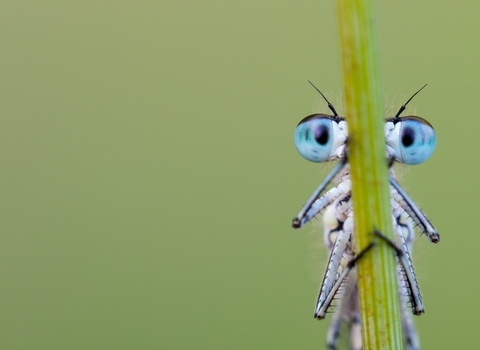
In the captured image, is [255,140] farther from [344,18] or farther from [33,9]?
[344,18]

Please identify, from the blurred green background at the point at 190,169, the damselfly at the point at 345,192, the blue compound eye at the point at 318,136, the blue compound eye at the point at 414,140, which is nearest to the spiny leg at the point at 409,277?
the damselfly at the point at 345,192

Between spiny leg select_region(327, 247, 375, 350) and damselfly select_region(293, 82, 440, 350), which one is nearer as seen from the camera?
damselfly select_region(293, 82, 440, 350)

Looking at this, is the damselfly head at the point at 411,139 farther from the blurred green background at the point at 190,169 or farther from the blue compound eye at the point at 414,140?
the blurred green background at the point at 190,169

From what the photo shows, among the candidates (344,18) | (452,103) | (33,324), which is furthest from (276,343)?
(344,18)

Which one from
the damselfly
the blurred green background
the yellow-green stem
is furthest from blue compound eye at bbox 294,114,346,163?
the blurred green background

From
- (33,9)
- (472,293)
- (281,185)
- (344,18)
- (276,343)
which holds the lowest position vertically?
(344,18)

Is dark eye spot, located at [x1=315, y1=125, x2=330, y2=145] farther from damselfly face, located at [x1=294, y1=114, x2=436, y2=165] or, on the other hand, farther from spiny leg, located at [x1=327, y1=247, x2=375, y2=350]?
spiny leg, located at [x1=327, y1=247, x2=375, y2=350]

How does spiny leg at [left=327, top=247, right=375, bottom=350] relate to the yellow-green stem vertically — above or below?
above
